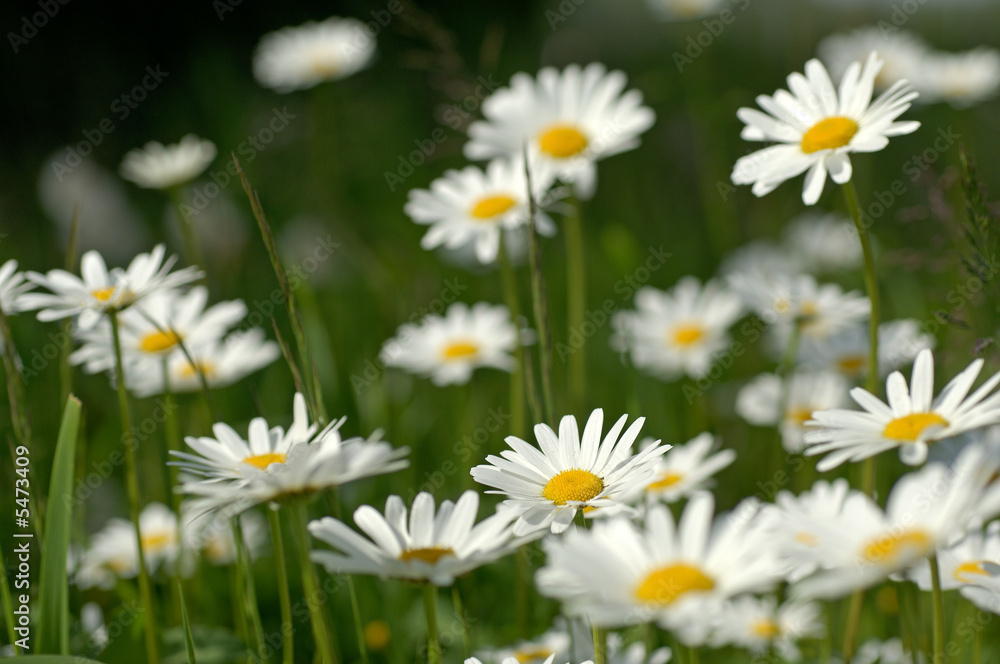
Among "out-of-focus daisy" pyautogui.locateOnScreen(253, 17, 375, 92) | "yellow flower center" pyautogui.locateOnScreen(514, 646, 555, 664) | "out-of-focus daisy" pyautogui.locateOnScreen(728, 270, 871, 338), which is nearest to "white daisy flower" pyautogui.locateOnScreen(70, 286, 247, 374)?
"yellow flower center" pyautogui.locateOnScreen(514, 646, 555, 664)

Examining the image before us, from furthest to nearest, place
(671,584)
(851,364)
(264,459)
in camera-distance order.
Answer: (851,364), (264,459), (671,584)

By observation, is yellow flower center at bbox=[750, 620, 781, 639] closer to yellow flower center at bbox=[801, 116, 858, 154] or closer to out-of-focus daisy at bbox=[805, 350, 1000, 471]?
out-of-focus daisy at bbox=[805, 350, 1000, 471]

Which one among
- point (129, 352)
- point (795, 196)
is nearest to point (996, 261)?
point (129, 352)

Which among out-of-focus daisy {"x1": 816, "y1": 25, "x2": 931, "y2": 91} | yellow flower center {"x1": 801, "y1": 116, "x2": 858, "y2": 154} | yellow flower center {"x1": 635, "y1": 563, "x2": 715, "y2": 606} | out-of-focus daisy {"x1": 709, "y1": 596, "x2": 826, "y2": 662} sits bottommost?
out-of-focus daisy {"x1": 709, "y1": 596, "x2": 826, "y2": 662}

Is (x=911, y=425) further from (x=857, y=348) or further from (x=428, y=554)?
(x=857, y=348)

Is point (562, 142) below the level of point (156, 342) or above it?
above

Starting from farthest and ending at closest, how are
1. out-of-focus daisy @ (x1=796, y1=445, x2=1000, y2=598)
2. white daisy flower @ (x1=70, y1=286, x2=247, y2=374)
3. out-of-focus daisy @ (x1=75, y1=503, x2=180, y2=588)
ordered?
1. out-of-focus daisy @ (x1=75, y1=503, x2=180, y2=588)
2. white daisy flower @ (x1=70, y1=286, x2=247, y2=374)
3. out-of-focus daisy @ (x1=796, y1=445, x2=1000, y2=598)

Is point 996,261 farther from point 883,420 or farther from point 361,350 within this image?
point 361,350

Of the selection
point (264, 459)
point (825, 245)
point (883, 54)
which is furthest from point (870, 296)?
point (825, 245)
